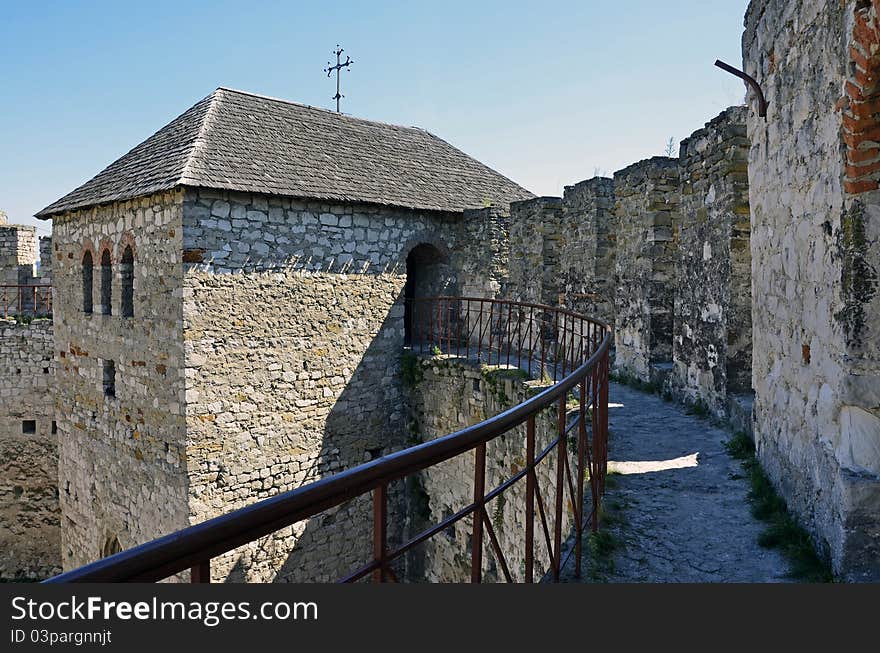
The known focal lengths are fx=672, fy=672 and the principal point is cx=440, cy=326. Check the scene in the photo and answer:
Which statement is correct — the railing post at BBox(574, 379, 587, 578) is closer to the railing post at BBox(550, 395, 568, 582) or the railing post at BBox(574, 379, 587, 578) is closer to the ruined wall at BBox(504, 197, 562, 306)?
the railing post at BBox(550, 395, 568, 582)

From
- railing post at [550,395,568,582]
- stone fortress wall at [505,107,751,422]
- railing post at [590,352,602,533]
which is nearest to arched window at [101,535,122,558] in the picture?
stone fortress wall at [505,107,751,422]

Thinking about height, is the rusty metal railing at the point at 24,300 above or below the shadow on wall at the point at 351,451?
above

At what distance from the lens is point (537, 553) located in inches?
303

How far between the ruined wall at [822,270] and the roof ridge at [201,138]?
277 inches

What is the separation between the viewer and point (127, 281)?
10430 millimetres

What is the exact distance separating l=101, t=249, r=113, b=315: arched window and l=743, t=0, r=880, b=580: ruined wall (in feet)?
31.7

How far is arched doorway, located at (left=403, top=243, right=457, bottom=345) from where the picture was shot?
1274 centimetres

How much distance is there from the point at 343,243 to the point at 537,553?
5663mm

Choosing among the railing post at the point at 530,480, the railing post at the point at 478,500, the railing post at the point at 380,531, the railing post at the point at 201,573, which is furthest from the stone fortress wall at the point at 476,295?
the railing post at the point at 201,573

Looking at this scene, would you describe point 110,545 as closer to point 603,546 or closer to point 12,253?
point 12,253

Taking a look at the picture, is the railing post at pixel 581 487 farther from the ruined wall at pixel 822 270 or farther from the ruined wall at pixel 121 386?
the ruined wall at pixel 121 386

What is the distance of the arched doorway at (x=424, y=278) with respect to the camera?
12.7 meters

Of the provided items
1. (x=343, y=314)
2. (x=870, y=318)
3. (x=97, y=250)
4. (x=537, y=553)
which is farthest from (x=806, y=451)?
(x=97, y=250)

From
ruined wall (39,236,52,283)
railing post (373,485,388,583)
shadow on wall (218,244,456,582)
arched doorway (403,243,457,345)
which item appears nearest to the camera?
railing post (373,485,388,583)
